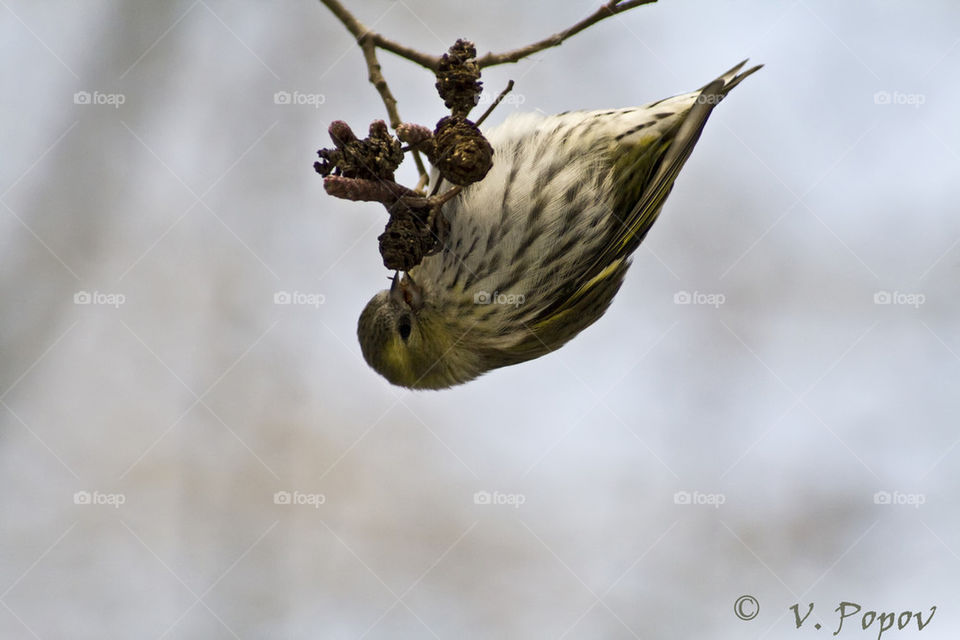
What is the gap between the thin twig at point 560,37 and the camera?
2244mm

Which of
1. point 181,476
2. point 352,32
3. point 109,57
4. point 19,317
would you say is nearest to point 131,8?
point 109,57

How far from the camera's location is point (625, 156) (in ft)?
9.86

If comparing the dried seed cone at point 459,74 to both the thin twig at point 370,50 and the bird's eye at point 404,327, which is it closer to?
the thin twig at point 370,50

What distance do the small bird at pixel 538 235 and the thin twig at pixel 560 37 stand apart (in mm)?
601

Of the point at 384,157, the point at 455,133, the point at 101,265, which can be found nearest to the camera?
the point at 384,157

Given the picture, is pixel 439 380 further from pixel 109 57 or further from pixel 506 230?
pixel 109 57

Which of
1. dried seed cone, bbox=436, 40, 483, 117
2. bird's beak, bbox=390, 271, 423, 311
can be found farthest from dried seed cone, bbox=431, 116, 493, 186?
bird's beak, bbox=390, 271, 423, 311

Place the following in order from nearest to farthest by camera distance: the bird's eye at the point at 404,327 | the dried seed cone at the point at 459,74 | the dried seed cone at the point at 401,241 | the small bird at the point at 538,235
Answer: the dried seed cone at the point at 459,74 < the dried seed cone at the point at 401,241 < the small bird at the point at 538,235 < the bird's eye at the point at 404,327

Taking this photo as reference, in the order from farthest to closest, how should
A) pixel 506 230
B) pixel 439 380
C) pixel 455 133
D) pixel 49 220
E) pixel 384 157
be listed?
pixel 49 220, pixel 439 380, pixel 506 230, pixel 455 133, pixel 384 157

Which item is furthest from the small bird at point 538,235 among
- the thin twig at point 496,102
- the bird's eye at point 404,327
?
the thin twig at point 496,102

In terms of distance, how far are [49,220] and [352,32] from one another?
94.0 inches

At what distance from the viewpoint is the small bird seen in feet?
9.62

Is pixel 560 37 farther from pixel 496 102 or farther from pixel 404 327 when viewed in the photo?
pixel 404 327

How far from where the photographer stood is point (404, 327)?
3.06 metres
